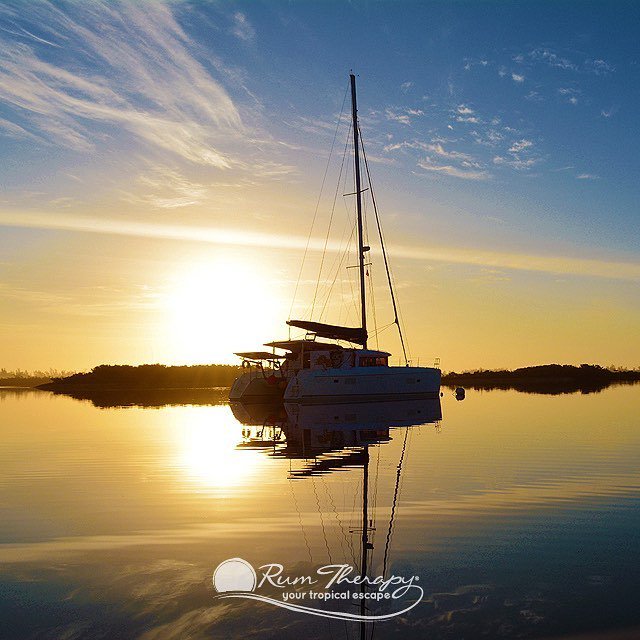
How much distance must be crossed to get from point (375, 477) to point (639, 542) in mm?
6760

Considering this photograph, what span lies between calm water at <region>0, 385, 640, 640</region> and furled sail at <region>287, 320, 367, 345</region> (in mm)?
22984

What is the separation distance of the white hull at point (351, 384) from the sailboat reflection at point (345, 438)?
710 millimetres

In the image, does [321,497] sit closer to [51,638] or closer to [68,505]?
[68,505]

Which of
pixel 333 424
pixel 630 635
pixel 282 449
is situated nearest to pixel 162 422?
pixel 333 424

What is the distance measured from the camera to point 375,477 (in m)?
14.8

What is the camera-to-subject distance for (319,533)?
952 cm

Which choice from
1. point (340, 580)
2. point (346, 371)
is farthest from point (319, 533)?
point (346, 371)

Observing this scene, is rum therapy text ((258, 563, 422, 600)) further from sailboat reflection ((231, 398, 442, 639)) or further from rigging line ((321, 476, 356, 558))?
rigging line ((321, 476, 356, 558))

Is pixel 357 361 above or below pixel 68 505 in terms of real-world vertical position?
above

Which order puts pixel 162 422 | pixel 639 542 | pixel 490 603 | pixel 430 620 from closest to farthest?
pixel 430 620 → pixel 490 603 → pixel 639 542 → pixel 162 422

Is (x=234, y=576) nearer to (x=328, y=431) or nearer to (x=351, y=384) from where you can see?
(x=328, y=431)

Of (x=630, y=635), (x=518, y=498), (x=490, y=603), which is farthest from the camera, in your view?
(x=518, y=498)

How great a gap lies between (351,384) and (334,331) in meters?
4.25

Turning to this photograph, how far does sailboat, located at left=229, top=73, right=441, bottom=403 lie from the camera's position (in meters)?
44.2
